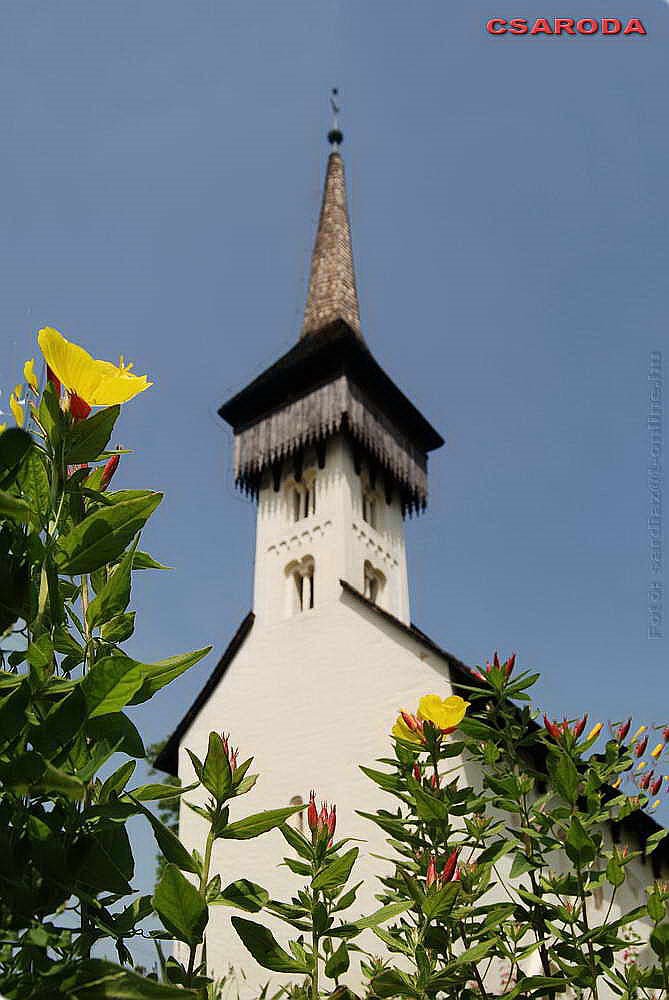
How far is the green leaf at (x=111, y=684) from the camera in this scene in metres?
0.85

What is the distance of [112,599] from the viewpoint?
1026 mm

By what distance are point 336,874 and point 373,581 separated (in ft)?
47.6

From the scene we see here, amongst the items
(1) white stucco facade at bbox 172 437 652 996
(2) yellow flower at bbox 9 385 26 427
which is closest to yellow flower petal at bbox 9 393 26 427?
(2) yellow flower at bbox 9 385 26 427

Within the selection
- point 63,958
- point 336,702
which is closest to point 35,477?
point 63,958

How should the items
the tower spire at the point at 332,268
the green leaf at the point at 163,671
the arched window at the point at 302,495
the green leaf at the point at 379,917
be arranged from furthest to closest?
the tower spire at the point at 332,268 < the arched window at the point at 302,495 < the green leaf at the point at 379,917 < the green leaf at the point at 163,671

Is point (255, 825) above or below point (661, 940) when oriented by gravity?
above

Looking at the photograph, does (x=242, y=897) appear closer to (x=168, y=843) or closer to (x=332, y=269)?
(x=168, y=843)

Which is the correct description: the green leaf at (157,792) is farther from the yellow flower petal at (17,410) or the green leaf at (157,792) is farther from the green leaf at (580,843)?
the green leaf at (580,843)

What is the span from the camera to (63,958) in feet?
2.70

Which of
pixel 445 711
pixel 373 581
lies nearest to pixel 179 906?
pixel 445 711

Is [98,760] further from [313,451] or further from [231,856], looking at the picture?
[313,451]

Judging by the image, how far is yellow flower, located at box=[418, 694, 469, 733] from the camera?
81.2 inches

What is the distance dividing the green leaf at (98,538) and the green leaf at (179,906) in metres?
0.38

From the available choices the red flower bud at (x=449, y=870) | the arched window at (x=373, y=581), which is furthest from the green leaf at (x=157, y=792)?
the arched window at (x=373, y=581)
